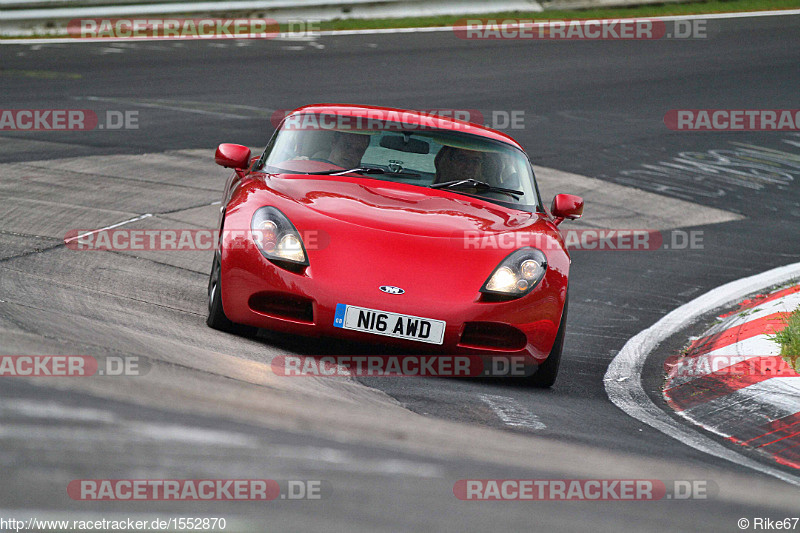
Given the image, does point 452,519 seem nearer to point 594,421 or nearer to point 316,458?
point 316,458

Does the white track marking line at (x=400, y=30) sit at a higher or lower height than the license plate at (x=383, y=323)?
higher

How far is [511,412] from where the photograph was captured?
13.7 feet

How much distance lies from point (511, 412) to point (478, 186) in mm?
1929

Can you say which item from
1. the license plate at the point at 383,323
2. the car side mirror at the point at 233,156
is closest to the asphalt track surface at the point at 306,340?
the license plate at the point at 383,323

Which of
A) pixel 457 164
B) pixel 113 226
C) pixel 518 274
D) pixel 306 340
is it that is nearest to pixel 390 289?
pixel 518 274

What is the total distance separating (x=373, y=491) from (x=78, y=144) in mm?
9383

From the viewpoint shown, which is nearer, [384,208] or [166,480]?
[166,480]

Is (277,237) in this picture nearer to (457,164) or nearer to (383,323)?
(383,323)

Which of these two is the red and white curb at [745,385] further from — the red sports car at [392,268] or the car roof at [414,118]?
the car roof at [414,118]

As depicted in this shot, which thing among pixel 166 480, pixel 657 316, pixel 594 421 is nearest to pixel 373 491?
pixel 166 480

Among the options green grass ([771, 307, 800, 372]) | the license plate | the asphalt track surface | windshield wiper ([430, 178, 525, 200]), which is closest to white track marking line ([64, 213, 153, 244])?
the asphalt track surface

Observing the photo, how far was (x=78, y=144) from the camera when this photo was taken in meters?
11.1

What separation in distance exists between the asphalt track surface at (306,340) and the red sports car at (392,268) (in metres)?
0.23

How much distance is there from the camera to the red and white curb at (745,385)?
4348 mm
